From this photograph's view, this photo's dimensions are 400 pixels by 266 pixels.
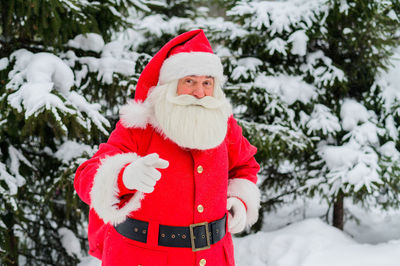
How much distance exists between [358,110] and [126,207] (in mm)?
3535

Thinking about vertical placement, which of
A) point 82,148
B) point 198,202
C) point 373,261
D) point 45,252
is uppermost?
point 198,202

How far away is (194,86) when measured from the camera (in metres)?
1.94

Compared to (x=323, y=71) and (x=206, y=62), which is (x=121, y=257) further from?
(x=323, y=71)

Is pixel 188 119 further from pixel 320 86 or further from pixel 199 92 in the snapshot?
pixel 320 86

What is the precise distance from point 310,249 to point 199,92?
2.74 meters

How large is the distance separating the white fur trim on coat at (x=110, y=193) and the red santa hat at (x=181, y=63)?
513mm

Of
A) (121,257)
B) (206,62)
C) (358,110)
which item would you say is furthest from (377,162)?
(121,257)

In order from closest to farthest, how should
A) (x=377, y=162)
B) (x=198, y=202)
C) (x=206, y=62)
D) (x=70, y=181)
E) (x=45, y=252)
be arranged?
(x=198, y=202) → (x=206, y=62) → (x=70, y=181) → (x=377, y=162) → (x=45, y=252)

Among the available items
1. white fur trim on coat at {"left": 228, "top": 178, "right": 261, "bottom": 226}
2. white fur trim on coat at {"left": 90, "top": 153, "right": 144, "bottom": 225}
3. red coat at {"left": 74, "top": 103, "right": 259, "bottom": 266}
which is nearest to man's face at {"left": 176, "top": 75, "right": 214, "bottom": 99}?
red coat at {"left": 74, "top": 103, "right": 259, "bottom": 266}

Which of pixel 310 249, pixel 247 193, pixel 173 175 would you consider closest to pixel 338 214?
pixel 310 249

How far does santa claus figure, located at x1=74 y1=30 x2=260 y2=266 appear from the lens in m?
1.74

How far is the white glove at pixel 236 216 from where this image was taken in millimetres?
2045

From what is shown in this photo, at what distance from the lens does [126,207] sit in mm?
1705

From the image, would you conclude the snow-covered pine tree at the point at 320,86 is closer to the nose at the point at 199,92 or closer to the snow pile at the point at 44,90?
the snow pile at the point at 44,90
